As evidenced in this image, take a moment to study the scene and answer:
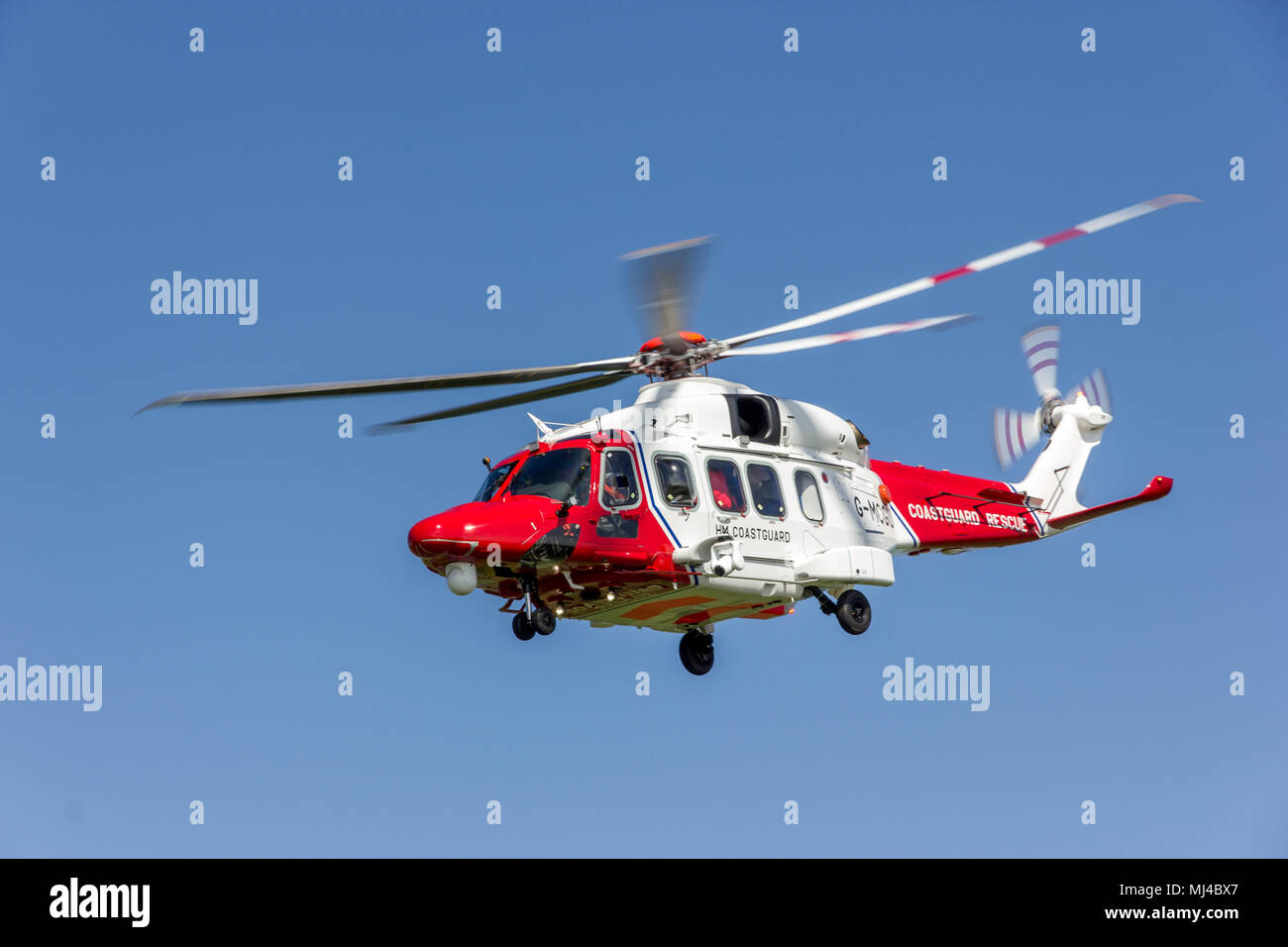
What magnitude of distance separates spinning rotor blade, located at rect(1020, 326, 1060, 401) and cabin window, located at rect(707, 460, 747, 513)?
8.40 metres

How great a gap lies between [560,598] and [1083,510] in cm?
1080

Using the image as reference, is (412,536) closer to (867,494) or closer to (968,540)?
(867,494)

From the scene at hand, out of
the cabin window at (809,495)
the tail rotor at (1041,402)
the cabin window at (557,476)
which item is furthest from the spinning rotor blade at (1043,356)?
the cabin window at (557,476)

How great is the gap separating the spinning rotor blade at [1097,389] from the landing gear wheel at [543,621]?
13.2m

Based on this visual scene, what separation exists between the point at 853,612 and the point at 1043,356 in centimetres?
789

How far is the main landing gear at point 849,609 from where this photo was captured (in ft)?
86.3

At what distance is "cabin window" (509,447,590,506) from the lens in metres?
24.0

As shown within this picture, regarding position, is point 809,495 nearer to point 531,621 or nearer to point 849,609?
point 849,609

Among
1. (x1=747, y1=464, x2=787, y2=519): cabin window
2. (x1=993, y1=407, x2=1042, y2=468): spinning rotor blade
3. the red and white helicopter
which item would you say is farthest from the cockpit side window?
(x1=993, y1=407, x2=1042, y2=468): spinning rotor blade

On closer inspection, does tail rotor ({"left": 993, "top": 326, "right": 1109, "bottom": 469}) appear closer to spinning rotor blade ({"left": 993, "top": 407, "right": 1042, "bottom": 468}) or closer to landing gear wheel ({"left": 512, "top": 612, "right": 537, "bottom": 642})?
spinning rotor blade ({"left": 993, "top": 407, "right": 1042, "bottom": 468})

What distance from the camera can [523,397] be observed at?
1032 inches

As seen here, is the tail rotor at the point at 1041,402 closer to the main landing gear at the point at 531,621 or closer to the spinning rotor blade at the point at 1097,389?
the spinning rotor blade at the point at 1097,389

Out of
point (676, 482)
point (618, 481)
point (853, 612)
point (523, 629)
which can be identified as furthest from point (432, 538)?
point (853, 612)
